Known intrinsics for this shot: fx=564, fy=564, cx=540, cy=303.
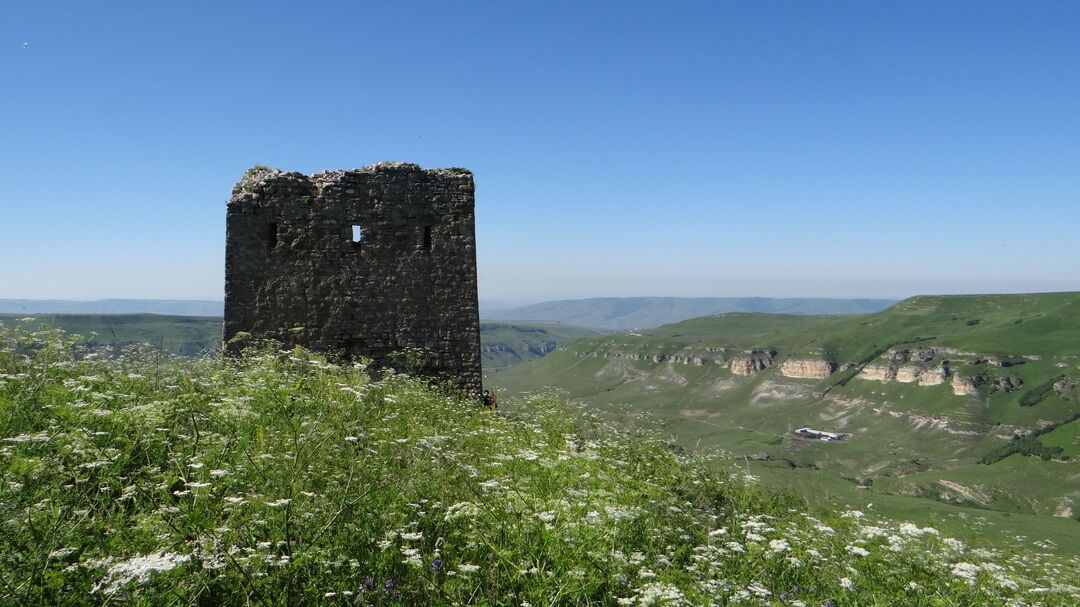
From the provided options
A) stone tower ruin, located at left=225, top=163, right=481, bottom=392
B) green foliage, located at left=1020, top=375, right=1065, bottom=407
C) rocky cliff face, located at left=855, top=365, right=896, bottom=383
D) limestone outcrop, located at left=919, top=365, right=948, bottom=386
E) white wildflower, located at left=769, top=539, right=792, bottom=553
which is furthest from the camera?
rocky cliff face, located at left=855, top=365, right=896, bottom=383

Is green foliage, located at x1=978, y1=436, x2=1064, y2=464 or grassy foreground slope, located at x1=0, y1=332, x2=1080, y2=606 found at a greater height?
grassy foreground slope, located at x1=0, y1=332, x2=1080, y2=606

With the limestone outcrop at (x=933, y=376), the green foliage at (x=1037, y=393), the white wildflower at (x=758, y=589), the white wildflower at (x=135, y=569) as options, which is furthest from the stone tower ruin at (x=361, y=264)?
the limestone outcrop at (x=933, y=376)

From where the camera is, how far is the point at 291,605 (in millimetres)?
3285

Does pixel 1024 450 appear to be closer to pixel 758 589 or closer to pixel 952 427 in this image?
pixel 952 427

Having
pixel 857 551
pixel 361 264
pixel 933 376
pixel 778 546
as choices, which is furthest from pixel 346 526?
pixel 933 376

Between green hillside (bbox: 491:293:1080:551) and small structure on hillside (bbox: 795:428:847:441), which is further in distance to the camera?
small structure on hillside (bbox: 795:428:847:441)

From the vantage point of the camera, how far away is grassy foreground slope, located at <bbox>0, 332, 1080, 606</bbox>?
314 centimetres

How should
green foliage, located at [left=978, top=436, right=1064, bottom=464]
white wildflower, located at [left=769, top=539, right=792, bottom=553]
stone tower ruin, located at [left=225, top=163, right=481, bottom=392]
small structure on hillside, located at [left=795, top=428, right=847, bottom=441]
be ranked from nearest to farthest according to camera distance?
white wildflower, located at [left=769, top=539, right=792, bottom=553], stone tower ruin, located at [left=225, top=163, right=481, bottom=392], green foliage, located at [left=978, top=436, right=1064, bottom=464], small structure on hillside, located at [left=795, top=428, right=847, bottom=441]

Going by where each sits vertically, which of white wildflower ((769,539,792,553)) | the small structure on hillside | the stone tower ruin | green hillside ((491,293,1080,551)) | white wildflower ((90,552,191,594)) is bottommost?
the small structure on hillside

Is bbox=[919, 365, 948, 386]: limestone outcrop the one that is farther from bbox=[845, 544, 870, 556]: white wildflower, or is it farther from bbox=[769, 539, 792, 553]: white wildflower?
bbox=[769, 539, 792, 553]: white wildflower

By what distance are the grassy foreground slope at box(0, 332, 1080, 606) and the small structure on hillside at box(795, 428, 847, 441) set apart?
173m

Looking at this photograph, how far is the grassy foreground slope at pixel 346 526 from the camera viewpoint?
3145 mm

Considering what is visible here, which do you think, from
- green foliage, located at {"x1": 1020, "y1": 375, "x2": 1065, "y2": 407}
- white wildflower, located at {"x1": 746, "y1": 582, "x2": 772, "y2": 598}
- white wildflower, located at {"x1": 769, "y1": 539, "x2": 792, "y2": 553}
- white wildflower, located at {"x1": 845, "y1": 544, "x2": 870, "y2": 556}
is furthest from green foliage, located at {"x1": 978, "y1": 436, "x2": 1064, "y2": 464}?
white wildflower, located at {"x1": 746, "y1": 582, "x2": 772, "y2": 598}

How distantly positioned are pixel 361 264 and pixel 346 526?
29.5ft
